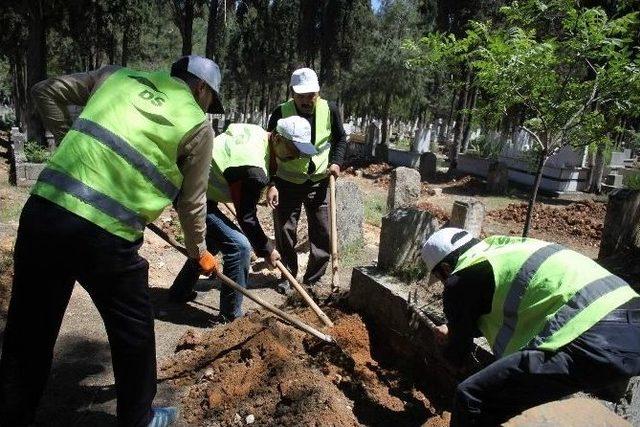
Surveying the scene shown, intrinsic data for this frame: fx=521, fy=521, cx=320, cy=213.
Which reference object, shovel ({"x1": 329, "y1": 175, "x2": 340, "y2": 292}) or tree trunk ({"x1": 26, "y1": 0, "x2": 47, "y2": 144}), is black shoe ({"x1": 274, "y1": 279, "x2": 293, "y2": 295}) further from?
tree trunk ({"x1": 26, "y1": 0, "x2": 47, "y2": 144})

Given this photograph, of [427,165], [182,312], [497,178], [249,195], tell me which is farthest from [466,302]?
[427,165]

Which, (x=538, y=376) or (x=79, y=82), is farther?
(x=79, y=82)

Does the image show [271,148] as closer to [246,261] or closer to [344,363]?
[246,261]

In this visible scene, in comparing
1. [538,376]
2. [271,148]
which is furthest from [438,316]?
[271,148]

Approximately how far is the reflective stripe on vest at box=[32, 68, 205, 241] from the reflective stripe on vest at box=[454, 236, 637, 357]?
142 centimetres

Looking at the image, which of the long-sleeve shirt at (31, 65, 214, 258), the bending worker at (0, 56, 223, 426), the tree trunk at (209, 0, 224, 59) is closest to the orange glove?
the long-sleeve shirt at (31, 65, 214, 258)

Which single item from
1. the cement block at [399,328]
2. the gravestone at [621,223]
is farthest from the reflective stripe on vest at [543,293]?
the gravestone at [621,223]

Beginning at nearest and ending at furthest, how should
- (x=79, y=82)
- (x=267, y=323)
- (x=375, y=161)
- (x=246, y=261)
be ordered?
1. (x=79, y=82)
2. (x=267, y=323)
3. (x=246, y=261)
4. (x=375, y=161)

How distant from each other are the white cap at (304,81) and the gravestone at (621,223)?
413cm

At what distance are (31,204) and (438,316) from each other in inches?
97.2

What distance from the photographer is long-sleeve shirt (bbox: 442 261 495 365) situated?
92.5 inches

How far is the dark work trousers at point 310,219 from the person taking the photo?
4.89 m

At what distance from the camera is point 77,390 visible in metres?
3.17

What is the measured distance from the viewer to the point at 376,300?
391 centimetres
